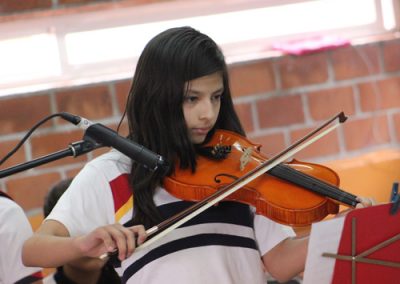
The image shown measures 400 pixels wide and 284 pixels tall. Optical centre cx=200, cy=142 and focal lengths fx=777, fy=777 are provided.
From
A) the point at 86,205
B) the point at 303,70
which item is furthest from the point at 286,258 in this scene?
the point at 303,70

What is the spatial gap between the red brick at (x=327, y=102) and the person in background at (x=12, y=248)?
2.78 feet

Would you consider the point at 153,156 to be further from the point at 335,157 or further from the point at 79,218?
the point at 335,157

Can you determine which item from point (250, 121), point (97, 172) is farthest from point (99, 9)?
point (97, 172)

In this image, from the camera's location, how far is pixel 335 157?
6.48 ft

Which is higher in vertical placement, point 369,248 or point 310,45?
point 310,45

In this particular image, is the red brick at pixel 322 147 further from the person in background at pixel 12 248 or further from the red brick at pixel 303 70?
the person in background at pixel 12 248

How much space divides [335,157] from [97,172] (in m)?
0.88

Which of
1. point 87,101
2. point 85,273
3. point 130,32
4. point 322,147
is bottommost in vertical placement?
point 85,273

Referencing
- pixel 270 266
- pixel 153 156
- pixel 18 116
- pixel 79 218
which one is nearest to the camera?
pixel 153 156

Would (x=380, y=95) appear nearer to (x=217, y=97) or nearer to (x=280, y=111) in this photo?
(x=280, y=111)

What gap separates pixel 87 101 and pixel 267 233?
27.1 inches

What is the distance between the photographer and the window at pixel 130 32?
1.84 m

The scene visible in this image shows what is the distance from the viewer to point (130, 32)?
6.18ft

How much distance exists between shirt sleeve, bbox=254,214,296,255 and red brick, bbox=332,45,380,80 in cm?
75
